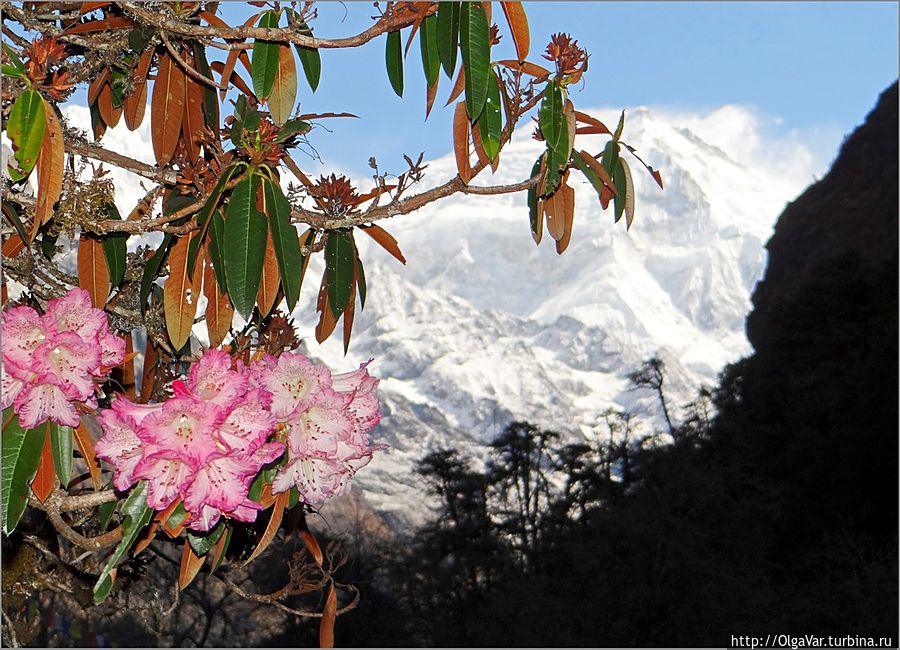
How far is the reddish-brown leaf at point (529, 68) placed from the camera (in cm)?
94

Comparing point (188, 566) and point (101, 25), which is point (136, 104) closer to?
point (101, 25)

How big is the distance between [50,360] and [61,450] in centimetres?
10

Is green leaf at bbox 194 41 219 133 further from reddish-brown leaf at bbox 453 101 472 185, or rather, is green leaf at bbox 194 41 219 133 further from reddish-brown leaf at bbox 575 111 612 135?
reddish-brown leaf at bbox 575 111 612 135

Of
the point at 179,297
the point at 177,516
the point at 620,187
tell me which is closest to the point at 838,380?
the point at 620,187

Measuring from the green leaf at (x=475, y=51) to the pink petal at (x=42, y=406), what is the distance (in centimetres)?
44

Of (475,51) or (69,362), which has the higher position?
(475,51)

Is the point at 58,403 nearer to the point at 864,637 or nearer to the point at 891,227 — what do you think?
the point at 864,637

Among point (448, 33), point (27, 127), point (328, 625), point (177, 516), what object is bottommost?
point (328, 625)

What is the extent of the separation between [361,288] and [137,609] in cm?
58

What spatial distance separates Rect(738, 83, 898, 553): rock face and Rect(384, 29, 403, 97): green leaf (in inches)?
451

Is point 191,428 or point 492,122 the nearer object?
A: point 191,428

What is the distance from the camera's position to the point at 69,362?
2.60 feet

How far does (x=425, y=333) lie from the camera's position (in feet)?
274

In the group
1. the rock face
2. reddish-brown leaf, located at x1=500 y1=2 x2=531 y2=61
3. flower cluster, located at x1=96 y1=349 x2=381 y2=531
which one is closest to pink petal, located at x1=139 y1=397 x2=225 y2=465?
flower cluster, located at x1=96 y1=349 x2=381 y2=531
